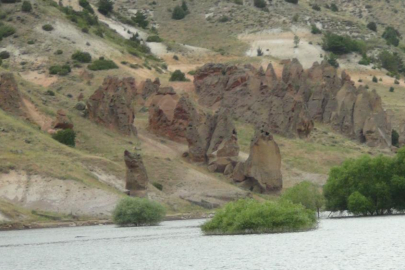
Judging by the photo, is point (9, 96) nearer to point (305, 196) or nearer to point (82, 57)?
point (82, 57)

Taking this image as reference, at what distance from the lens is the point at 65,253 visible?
248 feet

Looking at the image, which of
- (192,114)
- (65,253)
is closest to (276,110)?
(192,114)

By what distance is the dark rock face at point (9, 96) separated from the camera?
131m

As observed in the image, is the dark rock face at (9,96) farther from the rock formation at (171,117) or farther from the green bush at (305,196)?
the green bush at (305,196)

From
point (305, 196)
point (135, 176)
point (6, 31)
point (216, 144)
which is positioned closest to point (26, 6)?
point (6, 31)

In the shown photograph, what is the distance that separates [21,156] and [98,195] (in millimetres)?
11401

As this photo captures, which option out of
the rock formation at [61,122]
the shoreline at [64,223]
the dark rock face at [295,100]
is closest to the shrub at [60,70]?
the dark rock face at [295,100]

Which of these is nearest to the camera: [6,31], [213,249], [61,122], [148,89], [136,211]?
[213,249]

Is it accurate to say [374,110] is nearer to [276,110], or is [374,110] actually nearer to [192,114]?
[276,110]

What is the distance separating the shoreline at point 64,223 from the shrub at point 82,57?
62662mm

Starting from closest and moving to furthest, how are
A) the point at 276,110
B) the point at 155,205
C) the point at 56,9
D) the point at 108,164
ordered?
the point at 155,205 → the point at 108,164 → the point at 276,110 → the point at 56,9

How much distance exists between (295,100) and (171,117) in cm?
2221

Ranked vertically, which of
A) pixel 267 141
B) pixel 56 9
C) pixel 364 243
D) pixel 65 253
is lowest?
pixel 56 9

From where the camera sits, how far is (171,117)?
144625 mm
